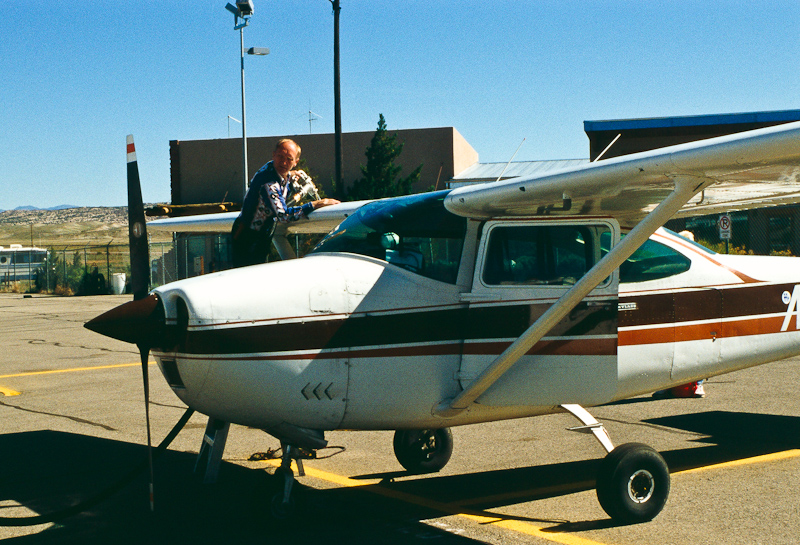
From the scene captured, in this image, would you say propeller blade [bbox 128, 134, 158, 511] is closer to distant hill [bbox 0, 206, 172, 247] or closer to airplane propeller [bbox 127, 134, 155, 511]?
airplane propeller [bbox 127, 134, 155, 511]

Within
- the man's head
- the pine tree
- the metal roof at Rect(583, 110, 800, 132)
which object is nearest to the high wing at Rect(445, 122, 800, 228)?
the man's head

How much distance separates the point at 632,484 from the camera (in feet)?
15.5

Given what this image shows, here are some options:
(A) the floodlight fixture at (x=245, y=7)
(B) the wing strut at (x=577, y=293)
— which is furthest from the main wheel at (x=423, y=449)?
(A) the floodlight fixture at (x=245, y=7)

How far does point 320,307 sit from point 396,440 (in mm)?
1916

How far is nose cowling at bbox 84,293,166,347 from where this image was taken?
4117 millimetres

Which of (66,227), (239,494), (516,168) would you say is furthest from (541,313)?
(66,227)

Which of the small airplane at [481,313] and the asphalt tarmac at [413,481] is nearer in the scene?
the small airplane at [481,313]

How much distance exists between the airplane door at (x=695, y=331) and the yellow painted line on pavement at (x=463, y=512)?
5.29 ft

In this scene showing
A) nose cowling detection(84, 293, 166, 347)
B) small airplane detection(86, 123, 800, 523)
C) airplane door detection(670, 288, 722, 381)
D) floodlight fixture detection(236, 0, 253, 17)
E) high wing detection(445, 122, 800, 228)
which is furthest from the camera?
floodlight fixture detection(236, 0, 253, 17)

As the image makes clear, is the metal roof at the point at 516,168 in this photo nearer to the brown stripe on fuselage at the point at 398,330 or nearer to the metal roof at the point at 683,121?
the metal roof at the point at 683,121

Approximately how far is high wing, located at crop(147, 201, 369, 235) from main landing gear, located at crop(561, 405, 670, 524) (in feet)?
8.20

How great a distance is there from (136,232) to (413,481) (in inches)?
104

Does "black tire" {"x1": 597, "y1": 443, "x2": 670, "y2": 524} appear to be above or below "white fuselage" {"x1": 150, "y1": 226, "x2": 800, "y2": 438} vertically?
below

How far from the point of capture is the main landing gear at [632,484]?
4.64m
